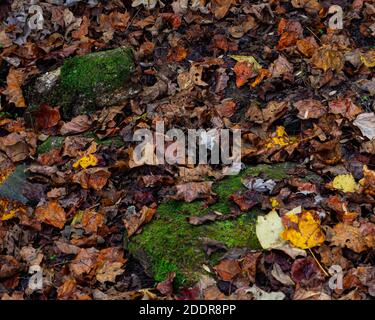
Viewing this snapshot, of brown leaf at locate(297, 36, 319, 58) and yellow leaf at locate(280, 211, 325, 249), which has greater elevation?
brown leaf at locate(297, 36, 319, 58)

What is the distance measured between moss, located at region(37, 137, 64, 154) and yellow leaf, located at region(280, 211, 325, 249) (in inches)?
89.5

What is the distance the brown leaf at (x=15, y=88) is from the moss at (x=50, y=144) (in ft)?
2.14


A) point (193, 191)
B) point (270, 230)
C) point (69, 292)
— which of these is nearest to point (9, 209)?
point (69, 292)

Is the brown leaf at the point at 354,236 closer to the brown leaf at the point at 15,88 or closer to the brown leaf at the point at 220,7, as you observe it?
the brown leaf at the point at 220,7

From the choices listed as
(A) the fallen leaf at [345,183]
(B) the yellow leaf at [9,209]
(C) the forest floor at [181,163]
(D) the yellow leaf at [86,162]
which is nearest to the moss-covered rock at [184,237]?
(C) the forest floor at [181,163]

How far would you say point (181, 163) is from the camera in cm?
398

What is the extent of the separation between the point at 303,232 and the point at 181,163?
1.16 meters

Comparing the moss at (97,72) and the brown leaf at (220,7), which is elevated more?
the brown leaf at (220,7)

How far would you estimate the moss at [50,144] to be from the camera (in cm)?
464

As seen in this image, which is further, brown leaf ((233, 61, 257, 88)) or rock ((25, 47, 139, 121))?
rock ((25, 47, 139, 121))

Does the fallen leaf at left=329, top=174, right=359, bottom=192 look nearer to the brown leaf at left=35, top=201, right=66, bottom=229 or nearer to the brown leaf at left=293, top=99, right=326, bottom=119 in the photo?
the brown leaf at left=293, top=99, right=326, bottom=119

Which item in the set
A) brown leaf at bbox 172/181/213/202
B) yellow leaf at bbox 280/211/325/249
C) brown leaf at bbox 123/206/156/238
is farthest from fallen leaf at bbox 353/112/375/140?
brown leaf at bbox 123/206/156/238

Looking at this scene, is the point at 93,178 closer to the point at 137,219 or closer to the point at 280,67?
the point at 137,219

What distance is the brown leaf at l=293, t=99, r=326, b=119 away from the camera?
414 cm
